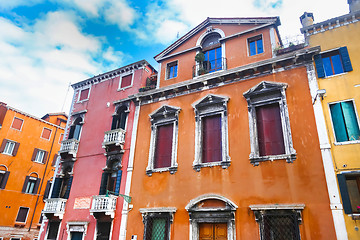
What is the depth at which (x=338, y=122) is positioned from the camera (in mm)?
10594

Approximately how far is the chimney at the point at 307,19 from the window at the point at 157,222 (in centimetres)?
1120

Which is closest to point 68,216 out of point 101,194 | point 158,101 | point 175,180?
point 101,194

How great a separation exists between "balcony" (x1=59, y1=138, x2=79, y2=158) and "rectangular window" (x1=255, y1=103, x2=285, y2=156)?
40.1 feet

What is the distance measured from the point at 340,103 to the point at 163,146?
8.69 meters

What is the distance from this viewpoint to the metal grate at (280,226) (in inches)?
390

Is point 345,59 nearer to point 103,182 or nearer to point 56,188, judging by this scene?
point 103,182

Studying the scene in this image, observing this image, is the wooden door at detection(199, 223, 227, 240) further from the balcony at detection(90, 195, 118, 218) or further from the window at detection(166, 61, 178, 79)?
the window at detection(166, 61, 178, 79)

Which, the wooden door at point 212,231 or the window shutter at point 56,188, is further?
the window shutter at point 56,188

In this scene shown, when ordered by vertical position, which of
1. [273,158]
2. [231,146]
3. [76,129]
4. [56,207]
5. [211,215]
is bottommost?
[211,215]

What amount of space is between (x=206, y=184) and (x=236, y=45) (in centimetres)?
775

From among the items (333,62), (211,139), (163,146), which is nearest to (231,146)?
(211,139)

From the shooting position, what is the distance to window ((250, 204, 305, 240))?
9.91 meters

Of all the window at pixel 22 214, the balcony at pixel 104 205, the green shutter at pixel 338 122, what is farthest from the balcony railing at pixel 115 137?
the window at pixel 22 214

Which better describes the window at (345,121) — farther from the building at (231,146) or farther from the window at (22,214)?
the window at (22,214)
